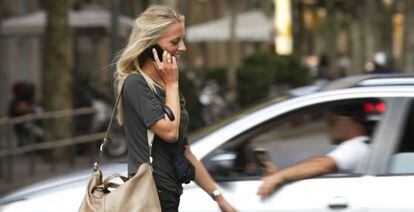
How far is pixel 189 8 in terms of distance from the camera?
4628 centimetres

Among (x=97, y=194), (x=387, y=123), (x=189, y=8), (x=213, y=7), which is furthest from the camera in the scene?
(x=213, y=7)

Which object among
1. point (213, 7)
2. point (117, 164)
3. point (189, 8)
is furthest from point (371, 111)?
point (213, 7)

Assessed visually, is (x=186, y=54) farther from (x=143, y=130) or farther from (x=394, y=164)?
(x=143, y=130)

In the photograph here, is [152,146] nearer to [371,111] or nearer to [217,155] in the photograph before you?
[217,155]

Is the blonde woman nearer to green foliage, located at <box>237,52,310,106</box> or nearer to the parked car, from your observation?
the parked car

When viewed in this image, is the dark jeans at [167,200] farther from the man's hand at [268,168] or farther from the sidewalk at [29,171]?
the sidewalk at [29,171]

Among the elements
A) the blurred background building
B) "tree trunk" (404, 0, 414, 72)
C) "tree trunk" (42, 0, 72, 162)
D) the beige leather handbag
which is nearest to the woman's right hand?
the beige leather handbag

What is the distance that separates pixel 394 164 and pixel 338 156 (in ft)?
1.17

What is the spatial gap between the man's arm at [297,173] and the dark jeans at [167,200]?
129cm

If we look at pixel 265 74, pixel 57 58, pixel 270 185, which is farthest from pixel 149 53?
pixel 265 74

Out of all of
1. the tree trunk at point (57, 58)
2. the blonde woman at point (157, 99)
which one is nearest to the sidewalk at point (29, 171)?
the tree trunk at point (57, 58)

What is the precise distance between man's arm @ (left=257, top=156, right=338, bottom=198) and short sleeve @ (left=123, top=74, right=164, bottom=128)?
1.47 meters

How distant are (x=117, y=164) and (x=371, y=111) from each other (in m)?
1.56

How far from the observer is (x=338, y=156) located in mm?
5934
